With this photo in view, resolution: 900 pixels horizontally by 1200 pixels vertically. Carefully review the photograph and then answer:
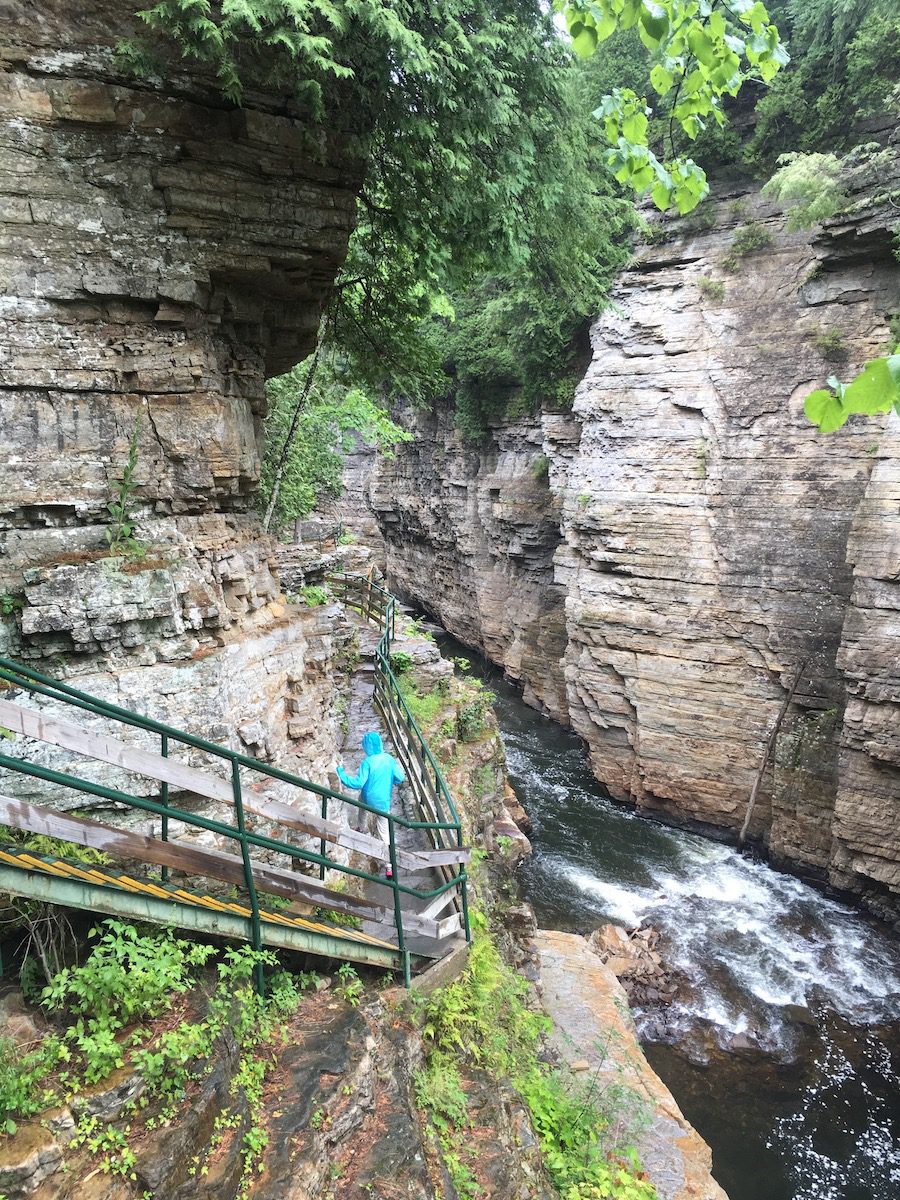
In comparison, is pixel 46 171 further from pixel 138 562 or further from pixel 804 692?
pixel 804 692

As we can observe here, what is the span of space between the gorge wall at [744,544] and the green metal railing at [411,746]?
704cm

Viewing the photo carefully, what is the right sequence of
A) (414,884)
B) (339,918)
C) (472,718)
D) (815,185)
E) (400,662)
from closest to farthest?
(339,918)
(414,884)
(472,718)
(400,662)
(815,185)

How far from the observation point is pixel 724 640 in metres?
16.9

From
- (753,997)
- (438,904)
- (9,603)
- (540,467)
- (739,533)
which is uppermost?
(540,467)

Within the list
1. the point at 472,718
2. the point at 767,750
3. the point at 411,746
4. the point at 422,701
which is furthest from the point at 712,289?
the point at 411,746

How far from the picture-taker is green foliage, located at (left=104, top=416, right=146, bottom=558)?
5.02m

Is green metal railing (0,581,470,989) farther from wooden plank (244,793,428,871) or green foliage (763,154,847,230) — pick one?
green foliage (763,154,847,230)

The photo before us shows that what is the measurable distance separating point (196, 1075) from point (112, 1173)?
0.56 m

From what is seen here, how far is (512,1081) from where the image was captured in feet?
18.4

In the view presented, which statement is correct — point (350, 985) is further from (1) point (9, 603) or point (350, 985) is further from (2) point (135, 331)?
(2) point (135, 331)

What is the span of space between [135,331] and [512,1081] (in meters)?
6.93

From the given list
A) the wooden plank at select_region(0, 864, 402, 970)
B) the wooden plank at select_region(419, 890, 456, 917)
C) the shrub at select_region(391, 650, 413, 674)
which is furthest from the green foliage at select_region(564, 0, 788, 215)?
the shrub at select_region(391, 650, 413, 674)

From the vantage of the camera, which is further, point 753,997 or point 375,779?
point 753,997

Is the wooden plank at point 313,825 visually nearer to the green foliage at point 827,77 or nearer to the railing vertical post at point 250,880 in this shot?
the railing vertical post at point 250,880
